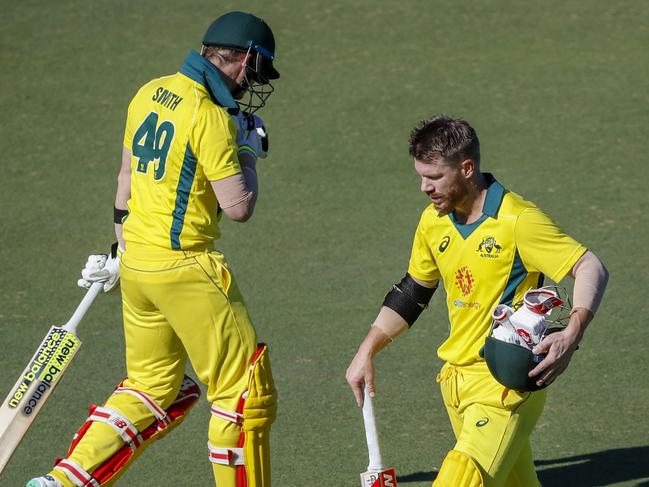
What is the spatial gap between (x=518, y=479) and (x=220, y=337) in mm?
1497

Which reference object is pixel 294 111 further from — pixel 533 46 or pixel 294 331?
pixel 294 331

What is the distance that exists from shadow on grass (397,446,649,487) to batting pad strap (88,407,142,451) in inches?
58.7

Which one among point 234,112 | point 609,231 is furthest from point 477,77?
point 234,112

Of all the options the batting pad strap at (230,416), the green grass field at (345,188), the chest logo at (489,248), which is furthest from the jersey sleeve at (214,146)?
the green grass field at (345,188)

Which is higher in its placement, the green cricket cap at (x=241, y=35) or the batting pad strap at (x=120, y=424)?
the green cricket cap at (x=241, y=35)

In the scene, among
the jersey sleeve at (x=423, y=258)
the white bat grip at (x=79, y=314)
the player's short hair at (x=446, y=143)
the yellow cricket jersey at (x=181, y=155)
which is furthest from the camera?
the white bat grip at (x=79, y=314)

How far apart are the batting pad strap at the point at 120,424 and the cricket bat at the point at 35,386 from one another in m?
0.48

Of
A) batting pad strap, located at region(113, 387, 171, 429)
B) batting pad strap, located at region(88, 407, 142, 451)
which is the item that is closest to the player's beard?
batting pad strap, located at region(113, 387, 171, 429)

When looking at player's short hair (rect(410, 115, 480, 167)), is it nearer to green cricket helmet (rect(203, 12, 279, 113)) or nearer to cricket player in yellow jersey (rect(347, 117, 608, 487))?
cricket player in yellow jersey (rect(347, 117, 608, 487))

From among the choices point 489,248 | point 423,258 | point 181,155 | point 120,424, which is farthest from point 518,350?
point 120,424

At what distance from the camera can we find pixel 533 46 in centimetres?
1234

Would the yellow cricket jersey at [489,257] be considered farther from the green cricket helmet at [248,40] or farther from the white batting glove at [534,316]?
the green cricket helmet at [248,40]

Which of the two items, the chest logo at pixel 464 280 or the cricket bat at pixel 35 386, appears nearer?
the chest logo at pixel 464 280

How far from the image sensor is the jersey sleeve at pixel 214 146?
17.1 feet
